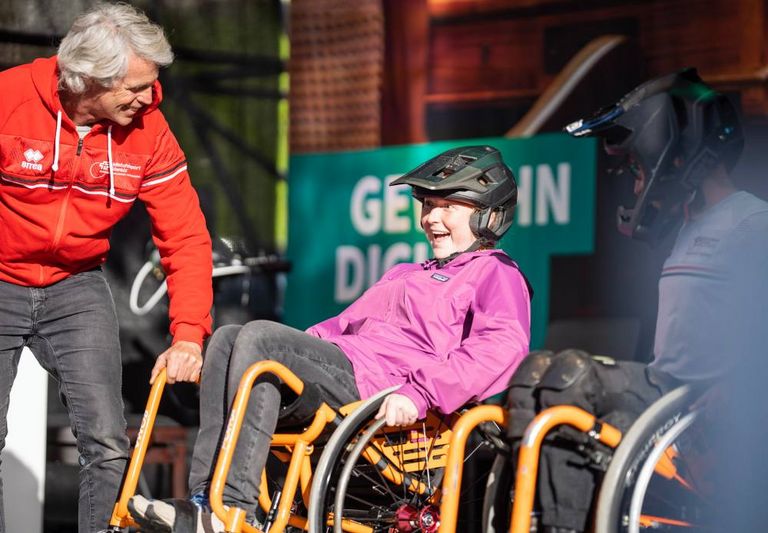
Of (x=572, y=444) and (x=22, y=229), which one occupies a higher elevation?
(x=22, y=229)

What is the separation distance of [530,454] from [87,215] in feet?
4.73

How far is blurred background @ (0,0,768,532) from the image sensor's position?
4234 mm

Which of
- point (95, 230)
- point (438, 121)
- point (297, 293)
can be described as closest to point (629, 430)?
point (95, 230)

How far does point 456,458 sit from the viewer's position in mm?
2613

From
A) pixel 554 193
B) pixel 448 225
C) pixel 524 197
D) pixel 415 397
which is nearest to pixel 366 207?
pixel 524 197

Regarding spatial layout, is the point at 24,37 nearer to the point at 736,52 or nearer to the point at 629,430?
the point at 736,52

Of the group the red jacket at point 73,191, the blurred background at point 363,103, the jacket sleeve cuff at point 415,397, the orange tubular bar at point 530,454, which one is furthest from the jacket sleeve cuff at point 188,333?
the blurred background at point 363,103

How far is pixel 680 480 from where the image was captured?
2600 millimetres

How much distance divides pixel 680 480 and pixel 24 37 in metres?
3.52

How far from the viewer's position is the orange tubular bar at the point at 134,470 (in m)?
3.01

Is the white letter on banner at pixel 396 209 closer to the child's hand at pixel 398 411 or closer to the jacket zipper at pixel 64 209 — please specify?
the jacket zipper at pixel 64 209

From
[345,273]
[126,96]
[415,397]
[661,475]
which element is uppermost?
[126,96]

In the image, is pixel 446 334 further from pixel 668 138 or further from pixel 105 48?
pixel 105 48

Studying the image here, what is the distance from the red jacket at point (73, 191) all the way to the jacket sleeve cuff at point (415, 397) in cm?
A: 65
